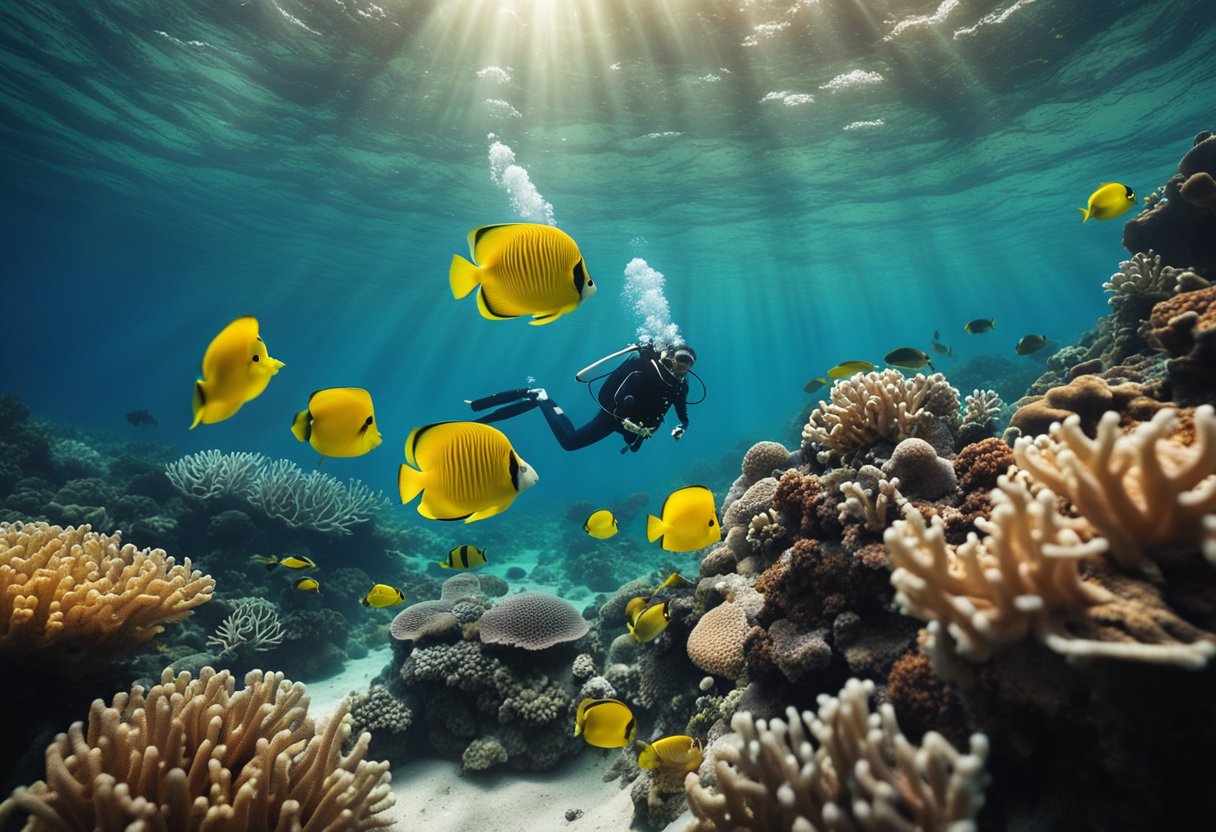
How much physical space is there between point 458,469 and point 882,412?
11.7ft

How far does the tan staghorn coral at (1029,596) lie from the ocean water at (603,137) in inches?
605

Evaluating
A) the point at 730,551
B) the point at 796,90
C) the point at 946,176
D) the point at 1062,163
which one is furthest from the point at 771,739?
the point at 1062,163

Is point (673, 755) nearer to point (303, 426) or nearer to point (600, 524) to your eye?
point (600, 524)

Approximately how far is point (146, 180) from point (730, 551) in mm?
35041

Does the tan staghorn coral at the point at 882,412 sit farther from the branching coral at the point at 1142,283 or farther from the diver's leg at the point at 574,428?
the diver's leg at the point at 574,428

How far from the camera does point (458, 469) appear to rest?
241cm

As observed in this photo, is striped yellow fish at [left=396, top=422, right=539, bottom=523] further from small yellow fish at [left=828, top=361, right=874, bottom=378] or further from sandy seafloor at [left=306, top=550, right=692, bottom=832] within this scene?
small yellow fish at [left=828, top=361, right=874, bottom=378]

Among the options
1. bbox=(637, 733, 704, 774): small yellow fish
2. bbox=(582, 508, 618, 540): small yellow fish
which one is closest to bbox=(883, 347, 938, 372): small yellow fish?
bbox=(582, 508, 618, 540): small yellow fish

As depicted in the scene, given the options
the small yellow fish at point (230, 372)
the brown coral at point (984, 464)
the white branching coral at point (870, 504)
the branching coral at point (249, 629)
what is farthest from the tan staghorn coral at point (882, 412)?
the branching coral at point (249, 629)

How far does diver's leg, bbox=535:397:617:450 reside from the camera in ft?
26.3

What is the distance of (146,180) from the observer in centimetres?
2672

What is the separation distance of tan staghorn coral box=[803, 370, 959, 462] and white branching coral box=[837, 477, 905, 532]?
1.21m

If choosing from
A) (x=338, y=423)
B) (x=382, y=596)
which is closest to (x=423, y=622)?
(x=382, y=596)

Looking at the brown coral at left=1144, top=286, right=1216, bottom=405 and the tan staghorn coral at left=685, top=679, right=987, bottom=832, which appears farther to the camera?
the brown coral at left=1144, top=286, right=1216, bottom=405
